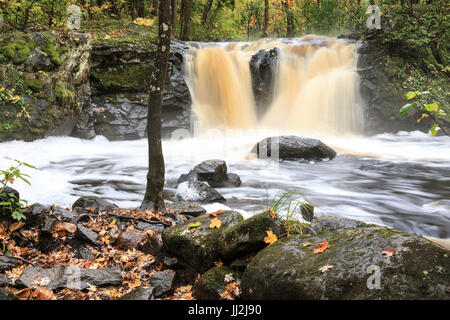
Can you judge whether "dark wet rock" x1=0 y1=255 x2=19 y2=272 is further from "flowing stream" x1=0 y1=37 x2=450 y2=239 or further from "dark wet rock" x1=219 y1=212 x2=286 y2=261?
"flowing stream" x1=0 y1=37 x2=450 y2=239

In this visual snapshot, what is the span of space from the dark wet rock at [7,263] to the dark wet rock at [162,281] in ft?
4.78

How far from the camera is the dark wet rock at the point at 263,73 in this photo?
15773mm

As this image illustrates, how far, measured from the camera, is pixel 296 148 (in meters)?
10.4

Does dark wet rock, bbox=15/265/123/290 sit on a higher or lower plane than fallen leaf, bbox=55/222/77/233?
lower

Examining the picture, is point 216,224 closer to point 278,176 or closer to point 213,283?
point 213,283

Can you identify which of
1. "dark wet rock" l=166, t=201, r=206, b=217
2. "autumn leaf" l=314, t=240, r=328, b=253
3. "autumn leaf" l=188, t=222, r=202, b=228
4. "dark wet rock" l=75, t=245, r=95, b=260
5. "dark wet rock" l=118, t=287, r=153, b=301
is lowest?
"dark wet rock" l=75, t=245, r=95, b=260

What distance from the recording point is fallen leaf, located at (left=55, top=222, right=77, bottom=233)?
4.16 metres

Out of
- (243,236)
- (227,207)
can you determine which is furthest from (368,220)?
(243,236)

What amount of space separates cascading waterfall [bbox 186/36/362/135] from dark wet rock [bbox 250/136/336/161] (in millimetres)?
5291

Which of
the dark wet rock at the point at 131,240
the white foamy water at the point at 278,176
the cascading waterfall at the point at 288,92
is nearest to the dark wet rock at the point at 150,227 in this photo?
the dark wet rock at the point at 131,240

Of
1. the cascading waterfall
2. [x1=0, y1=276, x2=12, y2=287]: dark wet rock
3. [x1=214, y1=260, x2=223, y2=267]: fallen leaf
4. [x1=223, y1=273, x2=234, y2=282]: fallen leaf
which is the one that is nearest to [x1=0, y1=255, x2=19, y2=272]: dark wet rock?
[x1=0, y1=276, x2=12, y2=287]: dark wet rock

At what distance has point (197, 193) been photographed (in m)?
6.70

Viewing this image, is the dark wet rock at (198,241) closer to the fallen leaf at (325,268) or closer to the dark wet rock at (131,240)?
the dark wet rock at (131,240)

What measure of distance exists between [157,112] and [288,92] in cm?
1231
